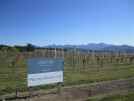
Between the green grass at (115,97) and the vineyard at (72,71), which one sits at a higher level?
the vineyard at (72,71)

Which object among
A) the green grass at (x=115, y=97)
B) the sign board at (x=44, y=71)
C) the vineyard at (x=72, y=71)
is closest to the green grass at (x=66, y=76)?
the vineyard at (x=72, y=71)

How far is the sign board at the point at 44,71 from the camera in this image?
12.9m

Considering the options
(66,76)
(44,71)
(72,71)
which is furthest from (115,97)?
(72,71)

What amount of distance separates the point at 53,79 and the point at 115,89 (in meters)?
5.97

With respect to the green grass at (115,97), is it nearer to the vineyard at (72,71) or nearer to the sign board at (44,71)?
the sign board at (44,71)

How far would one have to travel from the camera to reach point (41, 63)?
43.4 feet

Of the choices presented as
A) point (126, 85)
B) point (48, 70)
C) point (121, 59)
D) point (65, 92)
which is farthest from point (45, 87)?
point (121, 59)

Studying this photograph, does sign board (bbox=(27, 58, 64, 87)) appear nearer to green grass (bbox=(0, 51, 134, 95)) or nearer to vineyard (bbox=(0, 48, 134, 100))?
vineyard (bbox=(0, 48, 134, 100))

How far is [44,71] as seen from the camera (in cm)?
1352

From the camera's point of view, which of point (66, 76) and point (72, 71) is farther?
point (72, 71)

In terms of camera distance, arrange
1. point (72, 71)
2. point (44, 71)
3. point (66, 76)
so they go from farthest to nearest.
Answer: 1. point (72, 71)
2. point (66, 76)
3. point (44, 71)

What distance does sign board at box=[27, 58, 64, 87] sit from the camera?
1285 centimetres

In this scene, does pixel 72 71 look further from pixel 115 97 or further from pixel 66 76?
pixel 115 97

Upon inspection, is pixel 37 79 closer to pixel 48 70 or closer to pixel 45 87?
pixel 48 70
